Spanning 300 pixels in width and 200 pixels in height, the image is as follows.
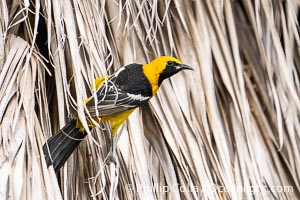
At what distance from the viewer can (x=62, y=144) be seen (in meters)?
3.07

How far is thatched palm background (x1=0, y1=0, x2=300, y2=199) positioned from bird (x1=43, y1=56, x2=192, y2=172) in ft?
0.18

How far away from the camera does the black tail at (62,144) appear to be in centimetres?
300

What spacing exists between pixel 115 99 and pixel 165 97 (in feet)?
1.03

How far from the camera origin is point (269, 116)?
396 cm

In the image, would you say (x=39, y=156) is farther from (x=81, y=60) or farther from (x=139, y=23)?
(x=139, y=23)

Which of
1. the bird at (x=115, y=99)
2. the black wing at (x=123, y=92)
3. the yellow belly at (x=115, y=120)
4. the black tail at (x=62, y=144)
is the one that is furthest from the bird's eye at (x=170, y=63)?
the black tail at (x=62, y=144)

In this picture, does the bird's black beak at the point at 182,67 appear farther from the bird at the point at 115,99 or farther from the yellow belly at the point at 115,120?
the yellow belly at the point at 115,120

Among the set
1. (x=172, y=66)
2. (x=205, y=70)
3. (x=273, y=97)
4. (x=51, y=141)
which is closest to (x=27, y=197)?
(x=51, y=141)

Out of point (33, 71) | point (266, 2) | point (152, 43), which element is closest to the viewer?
point (33, 71)

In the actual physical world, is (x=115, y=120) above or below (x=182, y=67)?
below

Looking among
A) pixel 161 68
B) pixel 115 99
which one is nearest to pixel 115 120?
pixel 115 99

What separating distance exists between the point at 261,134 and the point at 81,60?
1141 millimetres

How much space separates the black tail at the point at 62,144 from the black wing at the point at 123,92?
0.41 ft

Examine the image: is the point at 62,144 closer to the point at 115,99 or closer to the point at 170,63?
the point at 115,99
